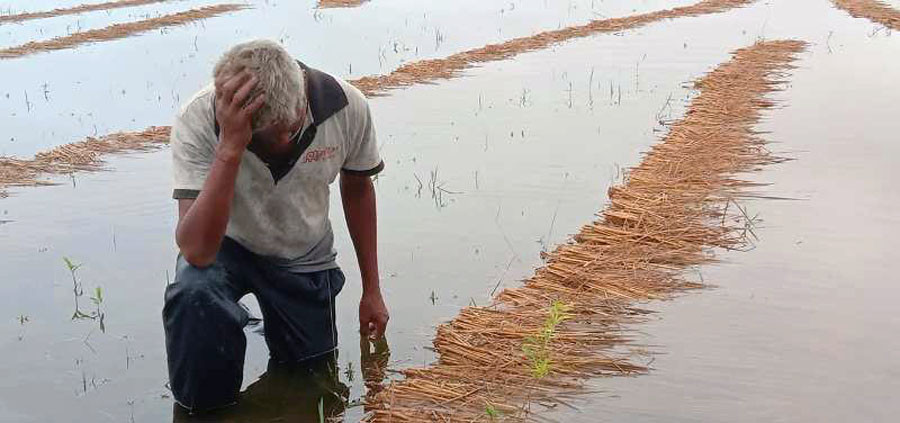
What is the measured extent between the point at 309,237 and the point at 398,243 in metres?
1.53

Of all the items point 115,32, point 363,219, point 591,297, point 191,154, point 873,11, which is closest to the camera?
point 191,154

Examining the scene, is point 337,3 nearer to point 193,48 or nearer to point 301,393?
point 193,48

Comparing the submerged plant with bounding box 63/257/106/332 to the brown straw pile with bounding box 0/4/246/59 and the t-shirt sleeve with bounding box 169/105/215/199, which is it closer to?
the t-shirt sleeve with bounding box 169/105/215/199

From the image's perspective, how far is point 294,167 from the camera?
123 inches

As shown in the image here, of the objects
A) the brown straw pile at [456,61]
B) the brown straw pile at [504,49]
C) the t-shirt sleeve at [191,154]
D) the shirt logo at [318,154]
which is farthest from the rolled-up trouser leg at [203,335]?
the brown straw pile at [504,49]

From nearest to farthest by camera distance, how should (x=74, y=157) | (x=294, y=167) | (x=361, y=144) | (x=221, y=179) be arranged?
(x=221, y=179) → (x=294, y=167) → (x=361, y=144) → (x=74, y=157)

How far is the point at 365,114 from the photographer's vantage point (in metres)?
3.21

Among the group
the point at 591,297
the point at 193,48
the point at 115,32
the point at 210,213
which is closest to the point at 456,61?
the point at 193,48

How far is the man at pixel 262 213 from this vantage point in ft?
8.79

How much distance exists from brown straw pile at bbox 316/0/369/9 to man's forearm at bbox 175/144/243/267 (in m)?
13.4

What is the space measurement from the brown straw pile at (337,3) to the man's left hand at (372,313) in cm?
1296

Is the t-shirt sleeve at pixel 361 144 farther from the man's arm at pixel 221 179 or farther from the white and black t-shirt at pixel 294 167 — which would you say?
the man's arm at pixel 221 179

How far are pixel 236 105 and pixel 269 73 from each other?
0.36ft

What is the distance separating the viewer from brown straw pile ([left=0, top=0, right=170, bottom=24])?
14.3m
